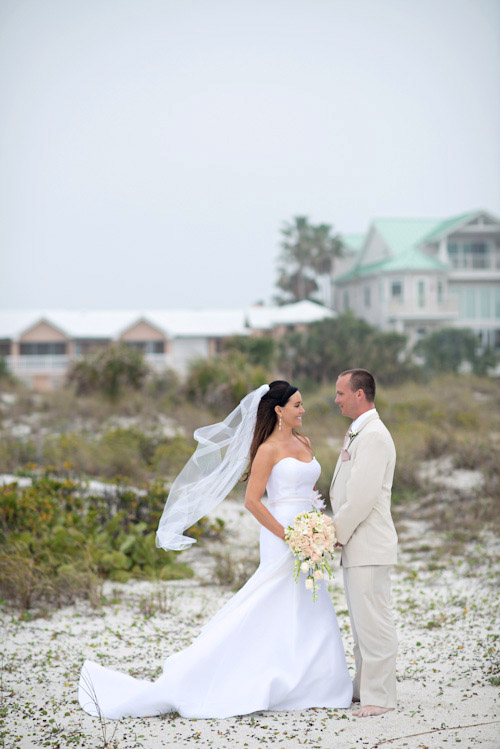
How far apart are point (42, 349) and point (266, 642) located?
39078mm

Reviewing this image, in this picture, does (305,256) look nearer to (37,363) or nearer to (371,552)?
(37,363)

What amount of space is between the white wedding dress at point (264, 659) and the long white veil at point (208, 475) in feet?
1.36

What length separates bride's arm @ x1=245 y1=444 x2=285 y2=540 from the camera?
4.77 metres

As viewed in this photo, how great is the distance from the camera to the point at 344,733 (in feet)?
14.2

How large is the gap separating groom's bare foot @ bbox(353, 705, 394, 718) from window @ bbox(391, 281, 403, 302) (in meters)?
34.8

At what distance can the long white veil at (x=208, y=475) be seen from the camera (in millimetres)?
5137

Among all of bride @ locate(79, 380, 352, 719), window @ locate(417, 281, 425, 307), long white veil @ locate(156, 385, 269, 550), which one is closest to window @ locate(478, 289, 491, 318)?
window @ locate(417, 281, 425, 307)

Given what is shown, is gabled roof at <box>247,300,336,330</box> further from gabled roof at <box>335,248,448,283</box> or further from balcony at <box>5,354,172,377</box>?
balcony at <box>5,354,172,377</box>

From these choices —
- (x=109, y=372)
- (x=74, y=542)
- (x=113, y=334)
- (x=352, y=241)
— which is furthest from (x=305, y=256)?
(x=74, y=542)

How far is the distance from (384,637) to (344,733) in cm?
57

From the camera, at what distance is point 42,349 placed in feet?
138

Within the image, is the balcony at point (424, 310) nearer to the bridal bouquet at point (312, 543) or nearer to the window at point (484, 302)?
the window at point (484, 302)

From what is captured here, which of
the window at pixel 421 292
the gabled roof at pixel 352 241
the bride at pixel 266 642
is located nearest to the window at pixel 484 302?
the window at pixel 421 292

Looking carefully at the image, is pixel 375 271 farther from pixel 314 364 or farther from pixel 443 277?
pixel 314 364
